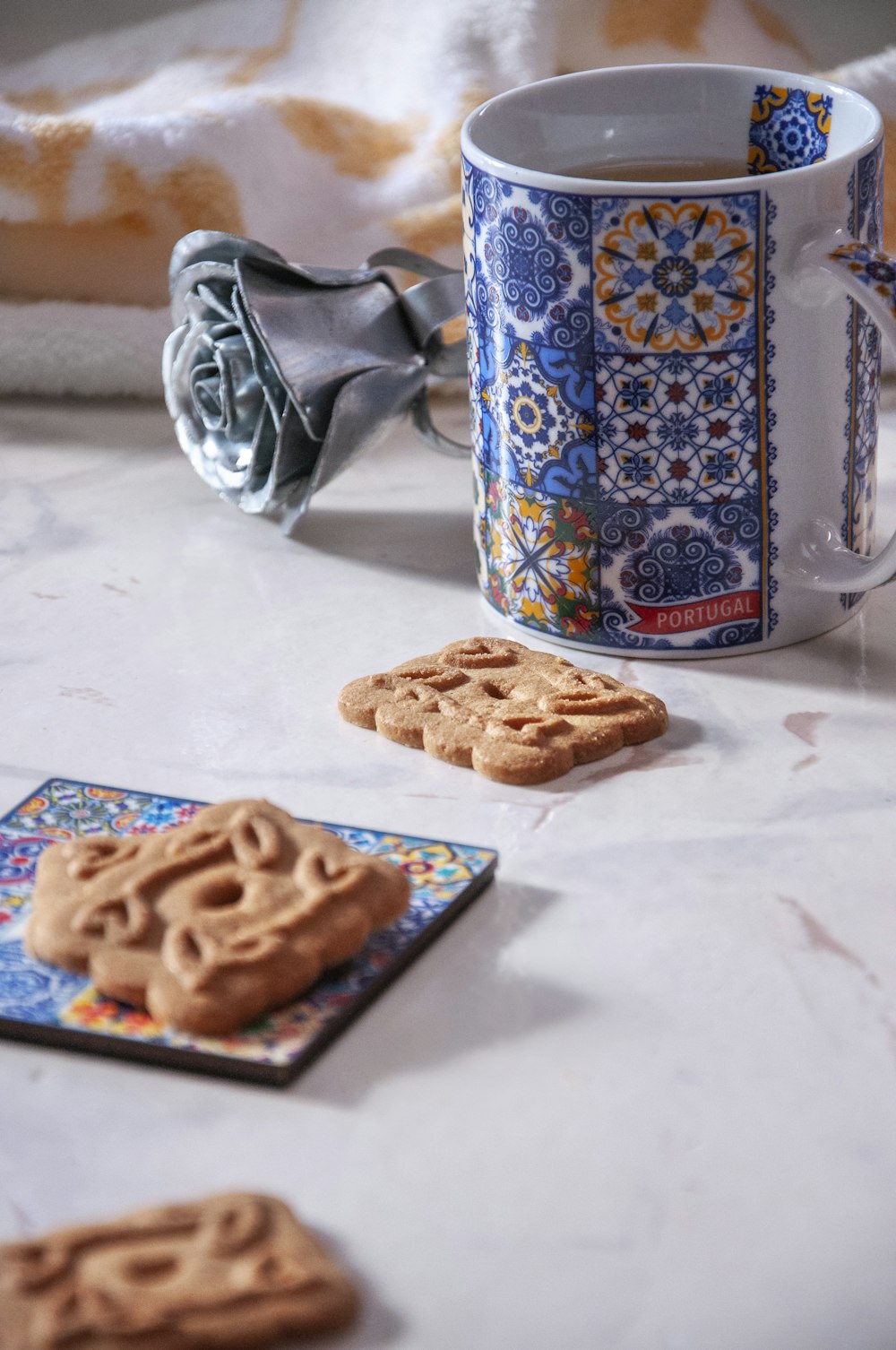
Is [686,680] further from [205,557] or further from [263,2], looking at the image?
[263,2]

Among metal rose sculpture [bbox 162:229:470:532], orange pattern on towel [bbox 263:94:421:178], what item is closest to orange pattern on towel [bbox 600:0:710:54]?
orange pattern on towel [bbox 263:94:421:178]

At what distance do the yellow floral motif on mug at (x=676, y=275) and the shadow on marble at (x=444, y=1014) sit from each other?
0.74 feet

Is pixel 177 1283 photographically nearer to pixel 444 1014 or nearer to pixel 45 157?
pixel 444 1014

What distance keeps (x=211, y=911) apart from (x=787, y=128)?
1.32 feet

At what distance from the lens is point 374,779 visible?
1.90 feet

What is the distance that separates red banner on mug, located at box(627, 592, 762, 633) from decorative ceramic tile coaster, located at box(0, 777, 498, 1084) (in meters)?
0.16

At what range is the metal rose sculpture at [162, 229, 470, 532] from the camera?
721mm

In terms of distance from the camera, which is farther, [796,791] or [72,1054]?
[796,791]

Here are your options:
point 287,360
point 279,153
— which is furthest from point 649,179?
point 279,153

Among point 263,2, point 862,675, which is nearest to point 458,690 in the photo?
point 862,675

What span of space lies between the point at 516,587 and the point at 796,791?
157mm

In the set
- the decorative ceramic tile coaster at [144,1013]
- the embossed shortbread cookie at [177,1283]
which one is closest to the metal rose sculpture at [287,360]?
the decorative ceramic tile coaster at [144,1013]

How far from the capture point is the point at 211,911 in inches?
18.3

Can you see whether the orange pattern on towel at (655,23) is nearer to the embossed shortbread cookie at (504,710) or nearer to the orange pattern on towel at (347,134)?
the orange pattern on towel at (347,134)
